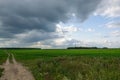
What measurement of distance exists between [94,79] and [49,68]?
378 inches

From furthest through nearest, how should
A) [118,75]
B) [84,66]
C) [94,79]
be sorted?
[84,66] < [118,75] < [94,79]

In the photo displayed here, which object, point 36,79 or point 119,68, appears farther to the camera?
point 119,68

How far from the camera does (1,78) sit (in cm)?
2219

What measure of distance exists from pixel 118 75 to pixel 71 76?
3651 millimetres

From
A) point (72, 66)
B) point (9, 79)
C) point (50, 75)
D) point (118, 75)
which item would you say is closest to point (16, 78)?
point (9, 79)

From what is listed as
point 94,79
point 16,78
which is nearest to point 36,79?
point 16,78

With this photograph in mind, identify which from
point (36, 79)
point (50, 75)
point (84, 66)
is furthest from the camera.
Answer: point (84, 66)

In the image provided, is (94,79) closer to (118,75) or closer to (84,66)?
(118,75)

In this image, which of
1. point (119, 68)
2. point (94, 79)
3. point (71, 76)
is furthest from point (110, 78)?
point (119, 68)

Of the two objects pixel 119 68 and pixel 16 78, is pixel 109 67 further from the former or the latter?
pixel 16 78

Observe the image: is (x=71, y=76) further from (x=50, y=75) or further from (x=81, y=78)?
(x=50, y=75)

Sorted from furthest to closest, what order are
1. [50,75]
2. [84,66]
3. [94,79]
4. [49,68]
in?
[49,68], [84,66], [50,75], [94,79]

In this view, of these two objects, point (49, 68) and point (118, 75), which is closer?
point (118, 75)

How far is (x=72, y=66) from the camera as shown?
25828mm
